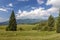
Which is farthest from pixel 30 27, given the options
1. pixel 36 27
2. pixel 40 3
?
pixel 40 3

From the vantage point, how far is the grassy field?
9.12 m

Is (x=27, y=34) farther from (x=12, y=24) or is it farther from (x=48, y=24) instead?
(x=48, y=24)

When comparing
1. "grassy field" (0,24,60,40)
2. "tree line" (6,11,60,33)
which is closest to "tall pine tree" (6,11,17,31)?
"tree line" (6,11,60,33)

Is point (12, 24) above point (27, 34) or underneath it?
above

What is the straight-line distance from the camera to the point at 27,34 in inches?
372

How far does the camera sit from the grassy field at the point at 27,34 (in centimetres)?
912

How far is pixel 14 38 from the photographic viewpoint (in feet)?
29.9

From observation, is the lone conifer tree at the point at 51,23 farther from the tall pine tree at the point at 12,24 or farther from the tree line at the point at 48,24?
the tall pine tree at the point at 12,24

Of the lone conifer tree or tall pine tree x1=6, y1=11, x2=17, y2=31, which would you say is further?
the lone conifer tree

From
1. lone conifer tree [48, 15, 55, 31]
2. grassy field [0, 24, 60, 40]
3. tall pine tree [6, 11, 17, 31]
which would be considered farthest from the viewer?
lone conifer tree [48, 15, 55, 31]

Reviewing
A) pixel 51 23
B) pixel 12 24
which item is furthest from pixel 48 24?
pixel 12 24

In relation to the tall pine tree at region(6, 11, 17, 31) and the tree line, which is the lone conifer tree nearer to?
the tree line

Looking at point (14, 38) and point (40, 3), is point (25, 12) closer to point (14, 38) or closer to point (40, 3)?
point (40, 3)

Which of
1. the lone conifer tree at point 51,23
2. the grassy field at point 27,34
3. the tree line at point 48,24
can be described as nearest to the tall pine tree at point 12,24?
the tree line at point 48,24
